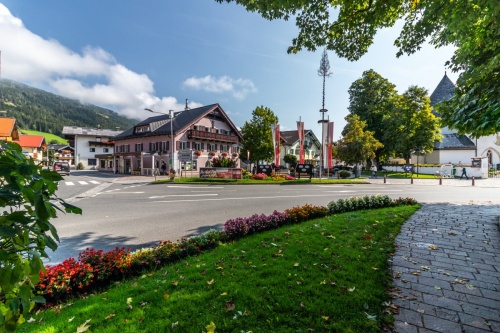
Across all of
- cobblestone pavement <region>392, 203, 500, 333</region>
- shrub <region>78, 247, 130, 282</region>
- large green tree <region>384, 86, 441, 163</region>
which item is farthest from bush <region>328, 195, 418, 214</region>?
large green tree <region>384, 86, 441, 163</region>

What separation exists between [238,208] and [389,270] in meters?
7.71

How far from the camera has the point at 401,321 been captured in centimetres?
317

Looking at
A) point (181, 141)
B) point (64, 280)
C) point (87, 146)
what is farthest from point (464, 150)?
point (87, 146)

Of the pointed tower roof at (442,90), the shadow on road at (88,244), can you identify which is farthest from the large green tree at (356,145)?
the shadow on road at (88,244)

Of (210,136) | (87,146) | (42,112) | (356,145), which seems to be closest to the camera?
(356,145)

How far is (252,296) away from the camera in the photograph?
→ 350 cm

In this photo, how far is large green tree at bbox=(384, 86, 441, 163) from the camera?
38531 mm

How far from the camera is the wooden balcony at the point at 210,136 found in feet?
128

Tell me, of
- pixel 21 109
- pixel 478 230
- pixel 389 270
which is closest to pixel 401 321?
pixel 389 270

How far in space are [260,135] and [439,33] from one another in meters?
33.6

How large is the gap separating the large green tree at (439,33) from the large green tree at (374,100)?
41.6m

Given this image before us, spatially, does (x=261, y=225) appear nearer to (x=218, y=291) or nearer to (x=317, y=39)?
(x=218, y=291)

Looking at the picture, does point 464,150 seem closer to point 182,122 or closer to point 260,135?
point 260,135

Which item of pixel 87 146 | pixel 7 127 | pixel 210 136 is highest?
pixel 7 127
